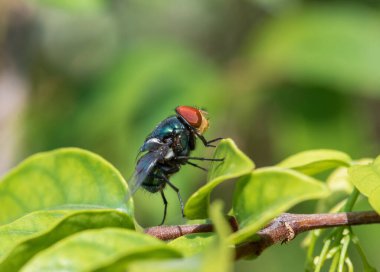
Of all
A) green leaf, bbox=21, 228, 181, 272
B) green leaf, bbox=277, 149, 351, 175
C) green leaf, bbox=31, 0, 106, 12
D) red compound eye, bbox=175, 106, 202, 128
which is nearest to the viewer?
green leaf, bbox=21, 228, 181, 272

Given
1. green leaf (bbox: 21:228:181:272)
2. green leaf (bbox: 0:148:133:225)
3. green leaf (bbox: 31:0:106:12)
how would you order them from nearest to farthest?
green leaf (bbox: 21:228:181:272), green leaf (bbox: 0:148:133:225), green leaf (bbox: 31:0:106:12)

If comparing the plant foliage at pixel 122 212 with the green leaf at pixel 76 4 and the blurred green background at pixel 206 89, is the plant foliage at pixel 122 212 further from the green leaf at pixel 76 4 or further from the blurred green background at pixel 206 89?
the blurred green background at pixel 206 89

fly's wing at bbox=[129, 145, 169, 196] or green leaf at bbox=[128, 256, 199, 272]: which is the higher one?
green leaf at bbox=[128, 256, 199, 272]

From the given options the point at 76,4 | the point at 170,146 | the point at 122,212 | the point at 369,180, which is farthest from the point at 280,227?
the point at 76,4

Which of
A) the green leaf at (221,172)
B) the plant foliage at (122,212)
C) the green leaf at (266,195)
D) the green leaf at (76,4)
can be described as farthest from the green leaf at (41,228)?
the green leaf at (76,4)

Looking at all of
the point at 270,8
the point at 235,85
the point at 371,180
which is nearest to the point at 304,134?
the point at 235,85

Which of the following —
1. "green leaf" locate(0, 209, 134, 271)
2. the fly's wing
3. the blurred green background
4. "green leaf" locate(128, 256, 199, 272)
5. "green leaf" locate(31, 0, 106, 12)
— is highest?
"green leaf" locate(31, 0, 106, 12)

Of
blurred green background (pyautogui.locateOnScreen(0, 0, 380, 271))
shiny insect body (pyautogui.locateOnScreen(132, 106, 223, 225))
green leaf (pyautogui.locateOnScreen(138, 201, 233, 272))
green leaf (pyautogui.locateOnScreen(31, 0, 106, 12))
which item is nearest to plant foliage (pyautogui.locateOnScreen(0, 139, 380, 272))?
green leaf (pyautogui.locateOnScreen(138, 201, 233, 272))

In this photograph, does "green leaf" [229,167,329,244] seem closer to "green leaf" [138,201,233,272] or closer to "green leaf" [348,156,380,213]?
"green leaf" [138,201,233,272]
